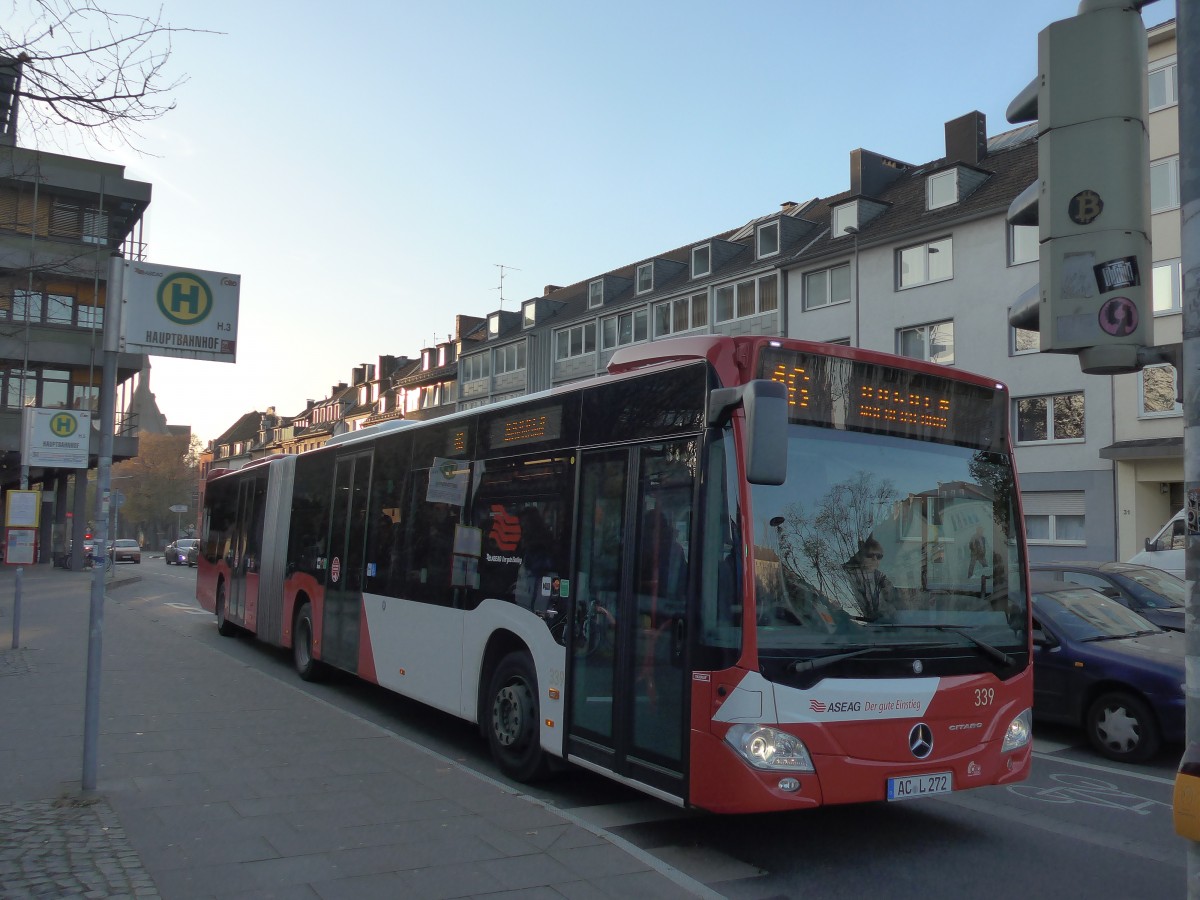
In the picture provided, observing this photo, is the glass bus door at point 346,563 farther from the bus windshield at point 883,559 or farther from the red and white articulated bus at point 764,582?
the bus windshield at point 883,559

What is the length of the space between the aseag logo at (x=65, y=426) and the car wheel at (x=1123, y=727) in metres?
17.3

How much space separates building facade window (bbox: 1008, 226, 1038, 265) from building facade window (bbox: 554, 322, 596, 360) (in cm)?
2423

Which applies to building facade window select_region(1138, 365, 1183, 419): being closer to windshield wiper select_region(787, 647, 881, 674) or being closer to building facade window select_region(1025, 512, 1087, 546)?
building facade window select_region(1025, 512, 1087, 546)

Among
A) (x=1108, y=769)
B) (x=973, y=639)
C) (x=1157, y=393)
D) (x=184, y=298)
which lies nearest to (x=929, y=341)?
(x=1157, y=393)

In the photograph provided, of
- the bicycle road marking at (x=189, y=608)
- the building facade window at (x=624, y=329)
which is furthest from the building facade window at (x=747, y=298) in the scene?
the bicycle road marking at (x=189, y=608)

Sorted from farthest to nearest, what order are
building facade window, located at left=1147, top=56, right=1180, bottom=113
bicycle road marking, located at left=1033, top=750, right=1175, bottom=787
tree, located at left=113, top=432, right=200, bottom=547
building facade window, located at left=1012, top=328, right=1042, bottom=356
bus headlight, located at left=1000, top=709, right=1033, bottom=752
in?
tree, located at left=113, top=432, right=200, bottom=547, building facade window, located at left=1012, top=328, right=1042, bottom=356, building facade window, located at left=1147, top=56, right=1180, bottom=113, bicycle road marking, located at left=1033, top=750, right=1175, bottom=787, bus headlight, located at left=1000, top=709, right=1033, bottom=752

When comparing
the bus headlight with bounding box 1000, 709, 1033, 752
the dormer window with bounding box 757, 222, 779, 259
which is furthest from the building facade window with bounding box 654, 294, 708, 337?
the bus headlight with bounding box 1000, 709, 1033, 752

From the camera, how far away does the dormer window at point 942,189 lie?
3538cm

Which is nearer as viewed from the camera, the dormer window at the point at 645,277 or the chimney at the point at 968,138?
the chimney at the point at 968,138

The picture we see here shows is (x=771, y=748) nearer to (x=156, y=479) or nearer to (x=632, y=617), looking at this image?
(x=632, y=617)

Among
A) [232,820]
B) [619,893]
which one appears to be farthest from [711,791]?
[232,820]

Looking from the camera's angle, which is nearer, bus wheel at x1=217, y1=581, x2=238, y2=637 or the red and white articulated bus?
the red and white articulated bus

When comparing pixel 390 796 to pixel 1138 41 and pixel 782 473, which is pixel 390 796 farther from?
pixel 1138 41

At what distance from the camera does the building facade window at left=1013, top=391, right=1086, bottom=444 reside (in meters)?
31.1
